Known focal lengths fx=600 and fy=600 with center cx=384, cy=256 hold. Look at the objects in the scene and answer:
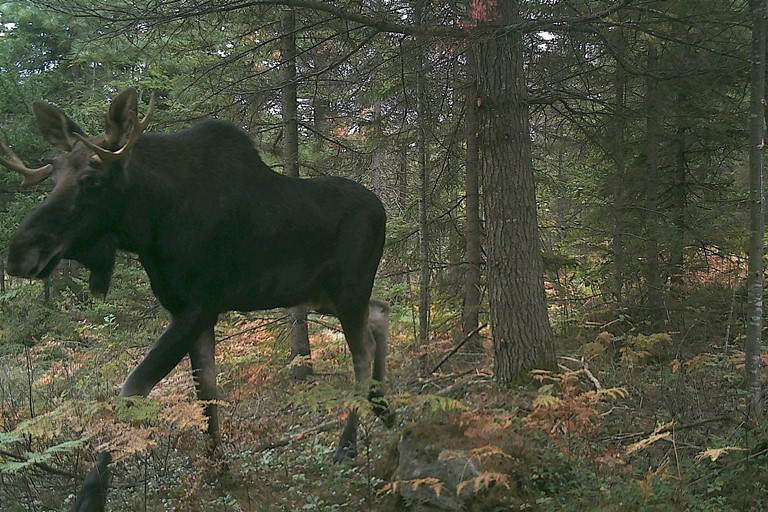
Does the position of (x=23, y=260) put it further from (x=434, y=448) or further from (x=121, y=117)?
(x=434, y=448)

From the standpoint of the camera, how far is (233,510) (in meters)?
4.27

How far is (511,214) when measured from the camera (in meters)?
6.27

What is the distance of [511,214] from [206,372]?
→ 3.40 meters

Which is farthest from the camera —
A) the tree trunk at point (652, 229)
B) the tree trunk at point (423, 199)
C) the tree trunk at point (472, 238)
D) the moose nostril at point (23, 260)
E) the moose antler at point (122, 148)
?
the tree trunk at point (652, 229)

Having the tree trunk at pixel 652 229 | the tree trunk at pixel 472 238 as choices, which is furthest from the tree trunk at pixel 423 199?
the tree trunk at pixel 652 229

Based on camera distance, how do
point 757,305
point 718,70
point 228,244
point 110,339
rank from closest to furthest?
point 228,244 < point 757,305 < point 718,70 < point 110,339

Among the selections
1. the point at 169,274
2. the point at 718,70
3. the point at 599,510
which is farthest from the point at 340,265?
the point at 718,70

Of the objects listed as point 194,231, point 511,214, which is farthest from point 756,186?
point 194,231

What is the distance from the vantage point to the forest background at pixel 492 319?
416 cm

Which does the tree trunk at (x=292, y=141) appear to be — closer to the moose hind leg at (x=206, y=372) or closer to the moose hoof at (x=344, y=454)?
the moose hoof at (x=344, y=454)

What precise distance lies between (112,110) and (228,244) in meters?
1.22

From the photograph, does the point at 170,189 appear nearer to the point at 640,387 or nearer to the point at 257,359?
the point at 640,387

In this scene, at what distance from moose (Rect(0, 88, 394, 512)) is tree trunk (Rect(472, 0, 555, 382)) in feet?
4.75

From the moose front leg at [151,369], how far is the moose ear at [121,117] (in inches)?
51.5
